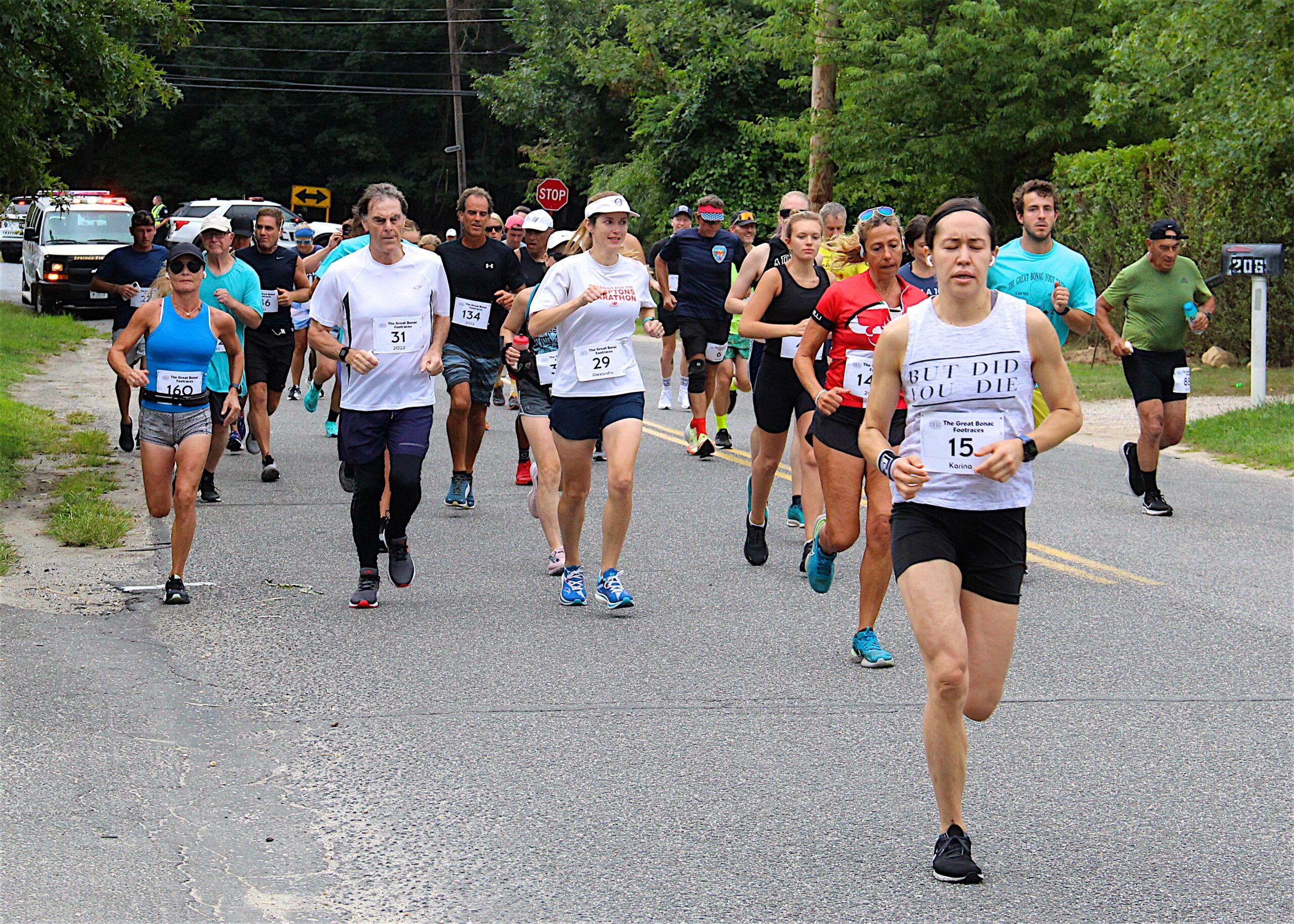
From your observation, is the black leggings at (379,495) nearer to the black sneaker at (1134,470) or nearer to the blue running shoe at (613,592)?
the blue running shoe at (613,592)

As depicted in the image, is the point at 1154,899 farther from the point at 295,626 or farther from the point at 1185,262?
the point at 1185,262

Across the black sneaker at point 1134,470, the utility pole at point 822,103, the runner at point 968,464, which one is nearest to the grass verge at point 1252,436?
the black sneaker at point 1134,470

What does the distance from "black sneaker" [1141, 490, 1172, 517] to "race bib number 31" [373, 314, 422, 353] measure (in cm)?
546

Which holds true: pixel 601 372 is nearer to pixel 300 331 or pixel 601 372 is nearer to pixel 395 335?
pixel 395 335

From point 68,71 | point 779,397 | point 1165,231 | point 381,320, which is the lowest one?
point 779,397

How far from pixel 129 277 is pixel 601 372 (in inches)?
287

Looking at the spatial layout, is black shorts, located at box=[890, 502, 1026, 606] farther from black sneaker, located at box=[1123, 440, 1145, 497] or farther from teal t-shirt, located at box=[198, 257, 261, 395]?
teal t-shirt, located at box=[198, 257, 261, 395]

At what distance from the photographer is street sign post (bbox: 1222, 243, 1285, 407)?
16031mm

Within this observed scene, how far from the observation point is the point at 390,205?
26.1 feet

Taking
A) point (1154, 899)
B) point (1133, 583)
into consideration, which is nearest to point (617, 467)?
point (1133, 583)

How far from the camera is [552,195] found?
4228 centimetres

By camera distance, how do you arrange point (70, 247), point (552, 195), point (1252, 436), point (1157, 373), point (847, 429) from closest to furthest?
1. point (847, 429)
2. point (1157, 373)
3. point (1252, 436)
4. point (70, 247)
5. point (552, 195)

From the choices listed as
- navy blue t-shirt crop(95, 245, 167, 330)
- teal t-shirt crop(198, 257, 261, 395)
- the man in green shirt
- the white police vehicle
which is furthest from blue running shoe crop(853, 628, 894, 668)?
the white police vehicle

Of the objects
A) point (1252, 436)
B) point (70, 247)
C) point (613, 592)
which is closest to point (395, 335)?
point (613, 592)
